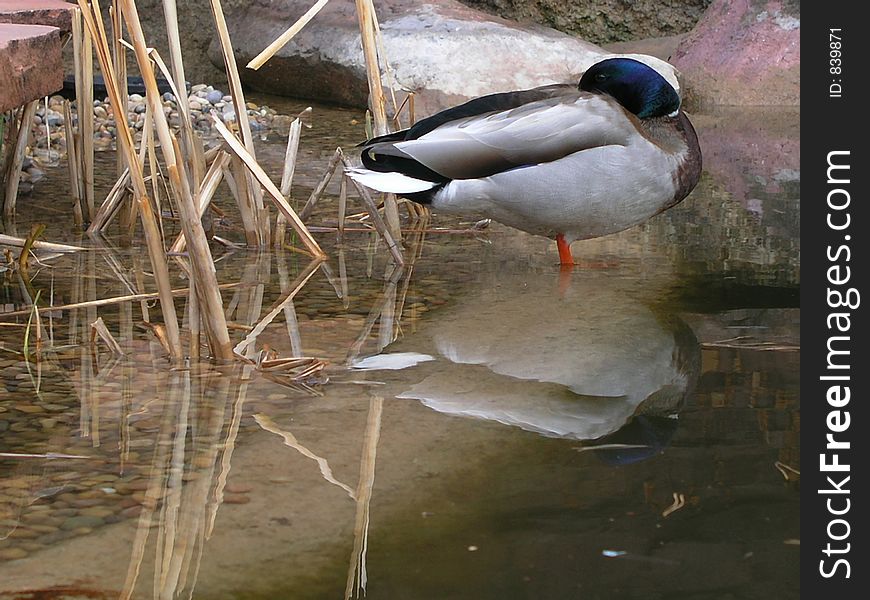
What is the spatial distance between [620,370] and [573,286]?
2.75 ft

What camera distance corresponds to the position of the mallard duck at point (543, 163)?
11.3ft

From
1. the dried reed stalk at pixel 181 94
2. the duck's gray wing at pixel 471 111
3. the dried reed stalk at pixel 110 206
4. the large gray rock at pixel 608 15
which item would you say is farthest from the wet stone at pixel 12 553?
the large gray rock at pixel 608 15

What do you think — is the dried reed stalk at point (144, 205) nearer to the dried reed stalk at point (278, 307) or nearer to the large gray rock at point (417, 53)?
the dried reed stalk at point (278, 307)

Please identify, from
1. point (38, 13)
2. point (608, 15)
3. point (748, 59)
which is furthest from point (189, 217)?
point (608, 15)

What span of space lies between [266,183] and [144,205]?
2.61 feet

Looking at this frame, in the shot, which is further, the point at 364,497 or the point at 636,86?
the point at 636,86

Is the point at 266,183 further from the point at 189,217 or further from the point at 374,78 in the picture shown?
the point at 189,217

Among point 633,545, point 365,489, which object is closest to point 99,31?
point 365,489

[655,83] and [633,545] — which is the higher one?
[655,83]

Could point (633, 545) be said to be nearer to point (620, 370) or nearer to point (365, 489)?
point (365, 489)

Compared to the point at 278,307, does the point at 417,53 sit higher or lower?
higher

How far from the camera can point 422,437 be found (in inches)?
87.6

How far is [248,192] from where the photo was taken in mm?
3678

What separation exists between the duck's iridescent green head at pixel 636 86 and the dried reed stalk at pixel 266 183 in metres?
0.99
